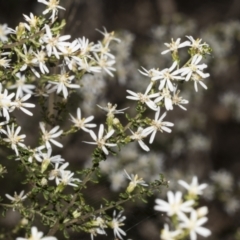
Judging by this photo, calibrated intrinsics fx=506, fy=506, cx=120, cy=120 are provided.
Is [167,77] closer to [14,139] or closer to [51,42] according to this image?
[51,42]

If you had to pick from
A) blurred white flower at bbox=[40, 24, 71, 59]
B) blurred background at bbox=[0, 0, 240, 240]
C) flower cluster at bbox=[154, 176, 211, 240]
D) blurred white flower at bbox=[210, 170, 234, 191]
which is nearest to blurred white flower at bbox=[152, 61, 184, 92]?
blurred white flower at bbox=[40, 24, 71, 59]

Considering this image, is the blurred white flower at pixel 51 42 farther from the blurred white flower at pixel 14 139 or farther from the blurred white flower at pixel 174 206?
the blurred white flower at pixel 174 206

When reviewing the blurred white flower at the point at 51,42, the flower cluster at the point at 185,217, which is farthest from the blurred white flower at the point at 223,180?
the flower cluster at the point at 185,217

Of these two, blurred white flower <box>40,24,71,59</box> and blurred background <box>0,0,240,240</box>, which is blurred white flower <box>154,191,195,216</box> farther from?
blurred background <box>0,0,240,240</box>

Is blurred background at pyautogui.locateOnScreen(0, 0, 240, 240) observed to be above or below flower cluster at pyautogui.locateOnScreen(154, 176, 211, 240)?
above

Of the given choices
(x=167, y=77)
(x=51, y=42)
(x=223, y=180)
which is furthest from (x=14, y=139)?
(x=223, y=180)

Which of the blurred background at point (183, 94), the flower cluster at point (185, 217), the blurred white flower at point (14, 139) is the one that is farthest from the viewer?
the blurred background at point (183, 94)

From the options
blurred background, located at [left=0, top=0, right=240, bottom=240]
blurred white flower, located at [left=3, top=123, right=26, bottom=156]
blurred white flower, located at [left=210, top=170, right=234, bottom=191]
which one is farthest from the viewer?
blurred white flower, located at [left=210, top=170, right=234, bottom=191]

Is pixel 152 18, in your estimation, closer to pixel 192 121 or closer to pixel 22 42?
pixel 192 121
